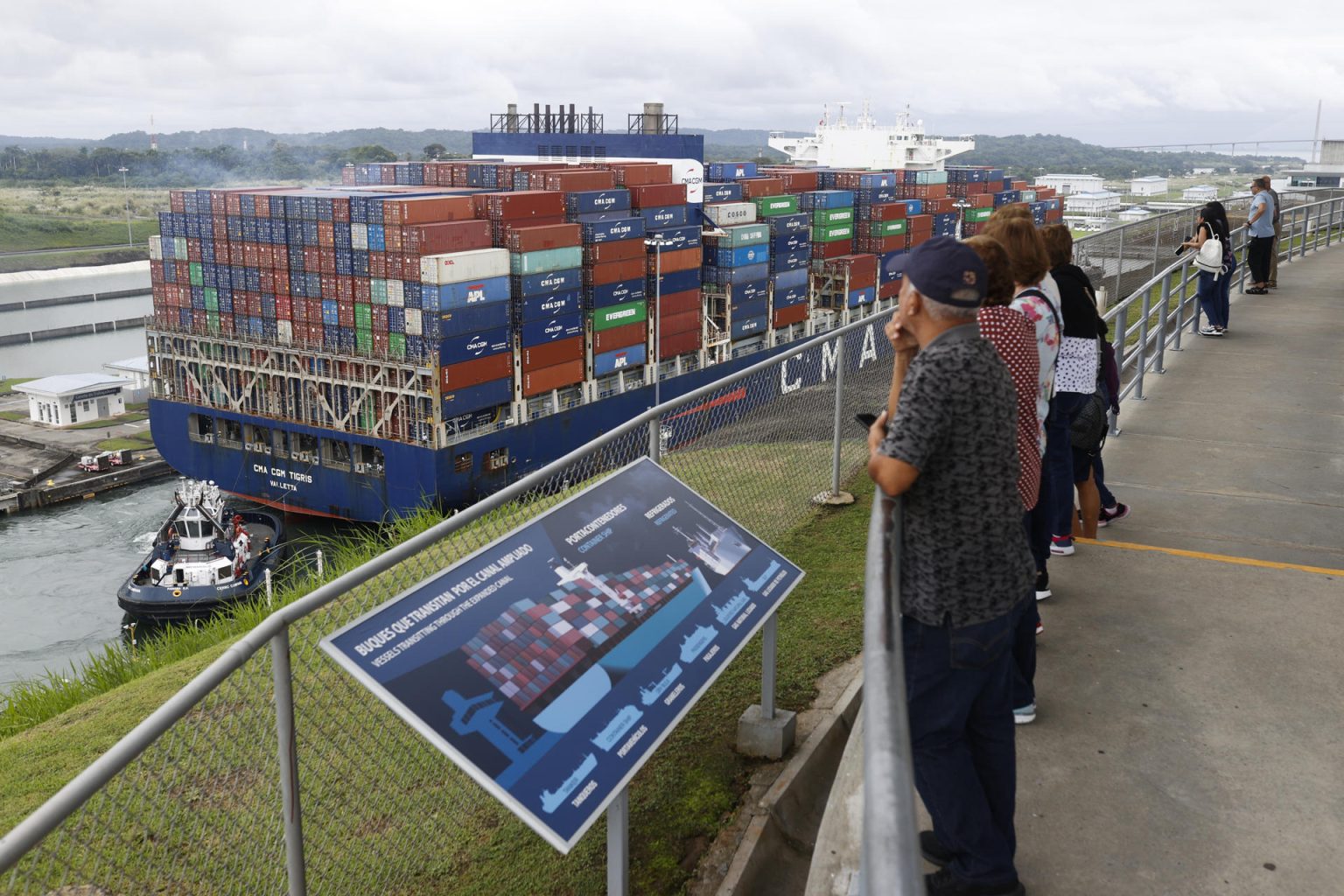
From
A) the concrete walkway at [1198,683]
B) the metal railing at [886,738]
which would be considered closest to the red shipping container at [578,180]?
the concrete walkway at [1198,683]

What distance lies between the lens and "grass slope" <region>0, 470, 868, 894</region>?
401cm

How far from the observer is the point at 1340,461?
7.90 metres

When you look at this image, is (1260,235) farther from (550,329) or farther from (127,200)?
(127,200)

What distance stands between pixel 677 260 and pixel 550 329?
6.22 meters

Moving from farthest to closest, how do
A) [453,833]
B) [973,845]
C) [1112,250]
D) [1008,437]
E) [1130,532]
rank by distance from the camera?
[1112,250], [1130,532], [453,833], [973,845], [1008,437]

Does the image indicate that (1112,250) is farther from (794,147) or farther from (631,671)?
(794,147)

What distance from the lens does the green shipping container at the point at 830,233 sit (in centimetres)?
4234

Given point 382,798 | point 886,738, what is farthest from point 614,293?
point 886,738

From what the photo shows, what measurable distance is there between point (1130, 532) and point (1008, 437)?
4129mm

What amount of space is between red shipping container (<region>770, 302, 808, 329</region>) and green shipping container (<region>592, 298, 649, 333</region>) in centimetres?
744

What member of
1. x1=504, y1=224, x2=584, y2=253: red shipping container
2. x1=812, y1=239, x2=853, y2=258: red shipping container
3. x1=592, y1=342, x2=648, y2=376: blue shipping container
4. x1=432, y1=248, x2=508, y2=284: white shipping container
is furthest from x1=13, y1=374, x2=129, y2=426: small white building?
x1=812, y1=239, x2=853, y2=258: red shipping container

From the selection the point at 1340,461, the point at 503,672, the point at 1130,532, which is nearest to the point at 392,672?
the point at 503,672

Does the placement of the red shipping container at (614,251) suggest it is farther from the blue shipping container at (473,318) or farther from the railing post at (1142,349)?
the railing post at (1142,349)

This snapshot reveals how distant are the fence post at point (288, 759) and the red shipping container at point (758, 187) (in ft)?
125
